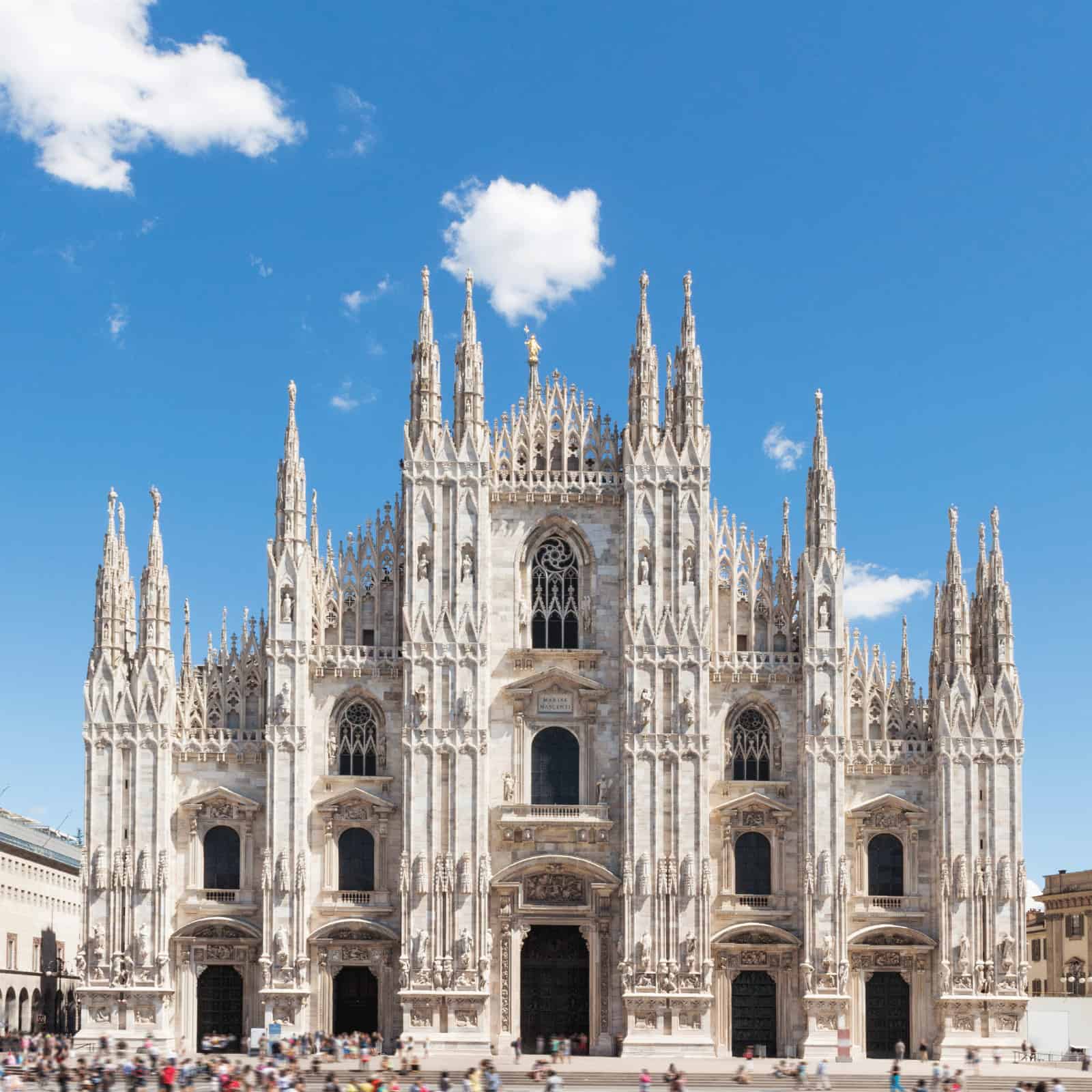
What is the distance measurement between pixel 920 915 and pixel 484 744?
1512 cm

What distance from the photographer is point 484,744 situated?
5881 centimetres

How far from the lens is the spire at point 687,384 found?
6094 centimetres

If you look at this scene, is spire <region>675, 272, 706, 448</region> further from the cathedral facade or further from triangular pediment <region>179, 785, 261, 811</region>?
triangular pediment <region>179, 785, 261, 811</region>

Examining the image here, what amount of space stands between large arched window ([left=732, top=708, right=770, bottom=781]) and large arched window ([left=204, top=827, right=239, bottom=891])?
1636 centimetres

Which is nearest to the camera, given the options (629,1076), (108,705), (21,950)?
(629,1076)

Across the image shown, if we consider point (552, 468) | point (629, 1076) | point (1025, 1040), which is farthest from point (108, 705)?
point (1025, 1040)

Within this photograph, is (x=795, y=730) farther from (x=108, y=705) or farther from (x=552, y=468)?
(x=108, y=705)

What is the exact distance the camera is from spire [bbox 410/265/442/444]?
2382 inches

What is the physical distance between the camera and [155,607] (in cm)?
5906

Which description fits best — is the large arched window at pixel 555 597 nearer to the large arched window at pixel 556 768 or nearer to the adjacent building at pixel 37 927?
the large arched window at pixel 556 768

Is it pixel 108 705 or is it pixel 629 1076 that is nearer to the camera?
pixel 629 1076

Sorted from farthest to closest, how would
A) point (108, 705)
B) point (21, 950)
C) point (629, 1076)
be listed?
point (21, 950) → point (108, 705) → point (629, 1076)

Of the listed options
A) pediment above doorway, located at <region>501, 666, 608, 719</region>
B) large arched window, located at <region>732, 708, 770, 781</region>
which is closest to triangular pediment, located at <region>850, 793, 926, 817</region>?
large arched window, located at <region>732, 708, 770, 781</region>

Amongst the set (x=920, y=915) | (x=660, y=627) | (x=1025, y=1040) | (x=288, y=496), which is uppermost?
(x=288, y=496)
